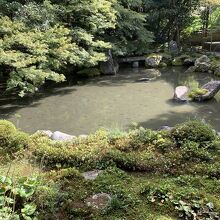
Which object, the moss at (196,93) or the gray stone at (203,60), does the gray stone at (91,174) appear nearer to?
the moss at (196,93)

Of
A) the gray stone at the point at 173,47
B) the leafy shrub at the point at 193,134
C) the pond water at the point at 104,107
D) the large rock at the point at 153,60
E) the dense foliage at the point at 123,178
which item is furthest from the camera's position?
the gray stone at the point at 173,47

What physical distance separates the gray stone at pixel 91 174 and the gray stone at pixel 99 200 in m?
0.69

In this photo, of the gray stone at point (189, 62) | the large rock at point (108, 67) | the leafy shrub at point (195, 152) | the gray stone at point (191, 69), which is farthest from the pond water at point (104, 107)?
the leafy shrub at point (195, 152)

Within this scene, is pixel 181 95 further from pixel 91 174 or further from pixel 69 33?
pixel 91 174

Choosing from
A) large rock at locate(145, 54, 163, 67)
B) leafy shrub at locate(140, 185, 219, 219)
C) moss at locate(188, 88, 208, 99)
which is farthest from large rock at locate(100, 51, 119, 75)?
leafy shrub at locate(140, 185, 219, 219)

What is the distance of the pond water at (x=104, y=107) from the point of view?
452 inches

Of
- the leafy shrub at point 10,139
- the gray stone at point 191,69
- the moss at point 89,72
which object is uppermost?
the leafy shrub at point 10,139

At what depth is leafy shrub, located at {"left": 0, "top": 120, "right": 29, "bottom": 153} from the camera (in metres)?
6.82

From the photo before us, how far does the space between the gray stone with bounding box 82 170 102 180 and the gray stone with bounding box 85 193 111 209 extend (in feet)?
2.25

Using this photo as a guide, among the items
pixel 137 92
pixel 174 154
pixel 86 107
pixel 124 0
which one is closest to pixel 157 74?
pixel 137 92

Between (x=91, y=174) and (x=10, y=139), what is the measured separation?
192 cm

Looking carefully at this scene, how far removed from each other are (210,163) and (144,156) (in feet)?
3.63

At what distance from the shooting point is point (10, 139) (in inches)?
270

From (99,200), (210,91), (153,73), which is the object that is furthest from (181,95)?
(99,200)
